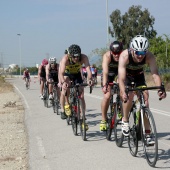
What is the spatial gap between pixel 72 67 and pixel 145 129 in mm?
3794

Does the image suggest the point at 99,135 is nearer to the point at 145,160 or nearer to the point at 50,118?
the point at 145,160

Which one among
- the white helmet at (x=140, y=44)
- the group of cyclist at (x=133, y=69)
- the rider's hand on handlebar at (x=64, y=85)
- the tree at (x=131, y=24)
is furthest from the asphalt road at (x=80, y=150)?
the tree at (x=131, y=24)

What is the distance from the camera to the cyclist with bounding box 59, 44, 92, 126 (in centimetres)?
865

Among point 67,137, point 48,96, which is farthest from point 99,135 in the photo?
point 48,96

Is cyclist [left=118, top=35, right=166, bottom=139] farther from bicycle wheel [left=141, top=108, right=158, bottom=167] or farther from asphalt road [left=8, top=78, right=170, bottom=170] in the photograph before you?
asphalt road [left=8, top=78, right=170, bottom=170]

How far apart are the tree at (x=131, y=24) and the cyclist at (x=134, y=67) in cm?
6126

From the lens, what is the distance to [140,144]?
6574mm

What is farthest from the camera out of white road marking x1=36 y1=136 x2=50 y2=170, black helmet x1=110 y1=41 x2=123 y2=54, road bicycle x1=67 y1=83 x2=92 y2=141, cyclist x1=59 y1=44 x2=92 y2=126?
cyclist x1=59 y1=44 x2=92 y2=126

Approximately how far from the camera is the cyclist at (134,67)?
6.17 meters

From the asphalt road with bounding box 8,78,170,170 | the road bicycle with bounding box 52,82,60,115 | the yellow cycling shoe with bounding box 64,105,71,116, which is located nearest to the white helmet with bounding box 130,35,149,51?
the asphalt road with bounding box 8,78,170,170

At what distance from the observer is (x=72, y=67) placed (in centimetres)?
956

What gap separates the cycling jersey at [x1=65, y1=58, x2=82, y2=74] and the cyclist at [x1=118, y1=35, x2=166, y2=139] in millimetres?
2565

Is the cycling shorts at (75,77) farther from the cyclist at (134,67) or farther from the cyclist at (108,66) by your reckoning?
the cyclist at (134,67)

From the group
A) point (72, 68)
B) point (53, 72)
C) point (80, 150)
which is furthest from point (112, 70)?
point (53, 72)
